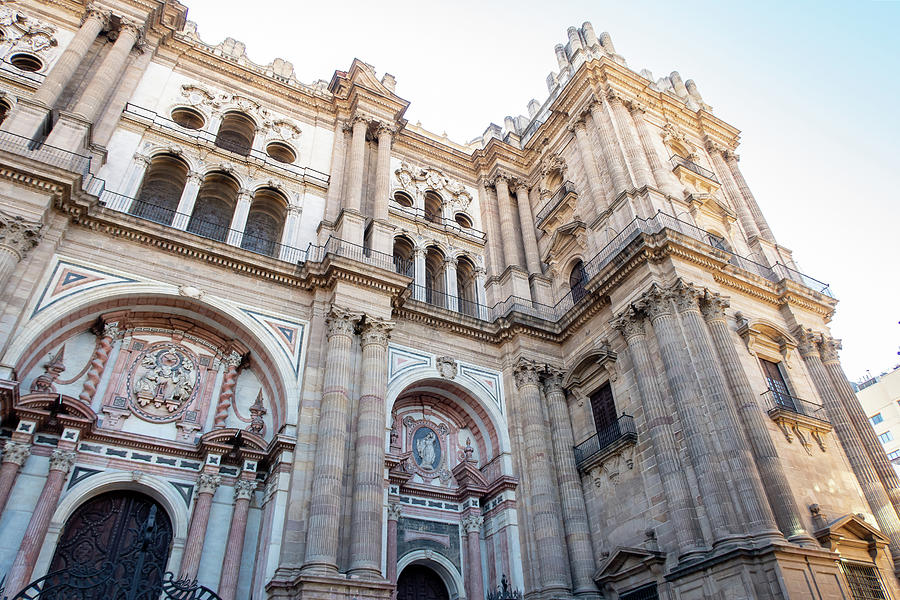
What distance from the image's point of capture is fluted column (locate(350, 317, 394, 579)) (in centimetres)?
1377

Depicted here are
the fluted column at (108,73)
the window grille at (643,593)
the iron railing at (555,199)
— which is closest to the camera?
the window grille at (643,593)

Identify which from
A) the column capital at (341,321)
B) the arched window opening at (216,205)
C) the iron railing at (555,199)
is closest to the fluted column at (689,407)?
the iron railing at (555,199)

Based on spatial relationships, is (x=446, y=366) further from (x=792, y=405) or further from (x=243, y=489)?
(x=792, y=405)

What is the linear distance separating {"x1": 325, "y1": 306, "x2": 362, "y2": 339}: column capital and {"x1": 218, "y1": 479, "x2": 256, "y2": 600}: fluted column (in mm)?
4262

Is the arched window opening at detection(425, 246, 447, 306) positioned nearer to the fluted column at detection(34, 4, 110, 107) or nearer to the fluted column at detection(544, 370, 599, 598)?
the fluted column at detection(544, 370, 599, 598)

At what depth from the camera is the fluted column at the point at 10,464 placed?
12508mm

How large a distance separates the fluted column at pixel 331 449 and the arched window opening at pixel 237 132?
8.61 meters

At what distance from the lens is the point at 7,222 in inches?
550

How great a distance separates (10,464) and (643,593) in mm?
13903

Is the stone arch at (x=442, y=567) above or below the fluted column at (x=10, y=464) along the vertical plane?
below

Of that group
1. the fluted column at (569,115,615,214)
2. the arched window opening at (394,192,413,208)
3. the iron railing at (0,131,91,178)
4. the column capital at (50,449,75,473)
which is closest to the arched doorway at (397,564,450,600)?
the column capital at (50,449,75,473)

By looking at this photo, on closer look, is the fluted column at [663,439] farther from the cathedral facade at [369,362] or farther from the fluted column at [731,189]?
the fluted column at [731,189]

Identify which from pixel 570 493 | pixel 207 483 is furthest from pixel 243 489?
pixel 570 493

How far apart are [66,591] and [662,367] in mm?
14028
